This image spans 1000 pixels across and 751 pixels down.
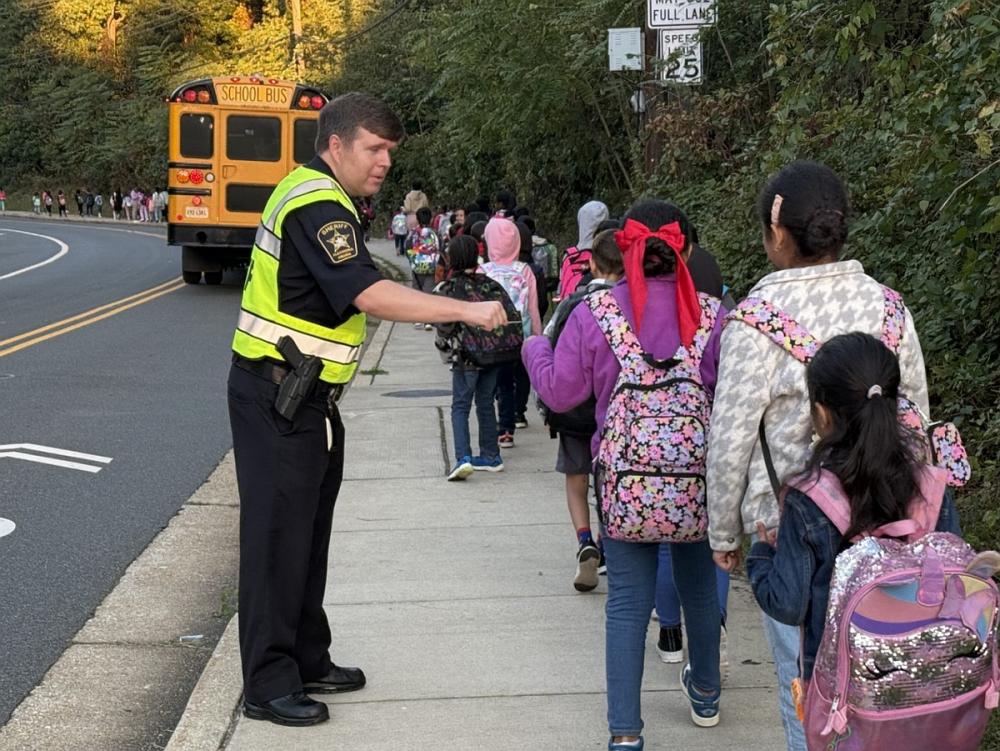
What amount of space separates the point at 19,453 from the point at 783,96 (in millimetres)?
5525

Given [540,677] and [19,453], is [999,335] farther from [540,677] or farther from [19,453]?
[19,453]

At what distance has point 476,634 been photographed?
5523mm

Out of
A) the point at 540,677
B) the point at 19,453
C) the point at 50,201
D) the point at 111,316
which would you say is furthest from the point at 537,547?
the point at 50,201

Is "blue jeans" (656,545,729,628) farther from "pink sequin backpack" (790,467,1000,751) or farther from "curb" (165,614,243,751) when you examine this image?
"pink sequin backpack" (790,467,1000,751)

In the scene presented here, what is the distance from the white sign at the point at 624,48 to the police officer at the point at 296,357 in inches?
345

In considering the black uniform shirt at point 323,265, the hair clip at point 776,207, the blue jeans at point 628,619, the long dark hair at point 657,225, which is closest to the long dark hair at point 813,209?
the hair clip at point 776,207

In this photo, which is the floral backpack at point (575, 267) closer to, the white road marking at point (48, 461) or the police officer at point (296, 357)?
the white road marking at point (48, 461)

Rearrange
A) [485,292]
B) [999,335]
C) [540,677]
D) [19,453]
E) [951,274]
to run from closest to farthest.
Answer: [540,677]
[951,274]
[999,335]
[485,292]
[19,453]

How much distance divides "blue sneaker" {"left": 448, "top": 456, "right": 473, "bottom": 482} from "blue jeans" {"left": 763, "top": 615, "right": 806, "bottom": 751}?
16.0ft

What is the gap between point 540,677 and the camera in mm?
5027

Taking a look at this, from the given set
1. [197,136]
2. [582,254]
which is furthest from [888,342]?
[197,136]

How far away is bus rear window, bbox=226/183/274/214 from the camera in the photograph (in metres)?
22.6

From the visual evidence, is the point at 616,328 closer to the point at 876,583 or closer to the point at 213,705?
the point at 876,583

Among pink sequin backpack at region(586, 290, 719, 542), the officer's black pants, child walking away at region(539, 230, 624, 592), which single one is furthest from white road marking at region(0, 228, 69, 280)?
pink sequin backpack at region(586, 290, 719, 542)
